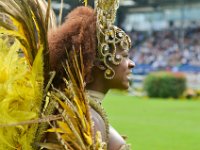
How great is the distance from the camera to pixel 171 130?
12672mm

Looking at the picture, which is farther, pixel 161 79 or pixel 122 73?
pixel 161 79

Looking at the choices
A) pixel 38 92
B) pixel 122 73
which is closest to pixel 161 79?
pixel 122 73

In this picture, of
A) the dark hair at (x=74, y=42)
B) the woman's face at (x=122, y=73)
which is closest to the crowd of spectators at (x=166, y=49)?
the woman's face at (x=122, y=73)

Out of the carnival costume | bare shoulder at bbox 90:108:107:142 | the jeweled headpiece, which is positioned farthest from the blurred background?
bare shoulder at bbox 90:108:107:142

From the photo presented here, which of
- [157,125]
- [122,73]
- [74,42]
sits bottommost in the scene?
[157,125]

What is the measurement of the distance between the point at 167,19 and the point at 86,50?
42.2m

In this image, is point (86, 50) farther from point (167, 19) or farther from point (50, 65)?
point (167, 19)

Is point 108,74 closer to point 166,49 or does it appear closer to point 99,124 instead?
point 99,124

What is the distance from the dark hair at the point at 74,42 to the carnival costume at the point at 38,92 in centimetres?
3

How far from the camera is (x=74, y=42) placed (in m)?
3.01

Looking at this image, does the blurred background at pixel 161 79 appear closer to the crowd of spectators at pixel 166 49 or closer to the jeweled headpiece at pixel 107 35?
the crowd of spectators at pixel 166 49

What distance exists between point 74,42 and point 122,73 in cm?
32

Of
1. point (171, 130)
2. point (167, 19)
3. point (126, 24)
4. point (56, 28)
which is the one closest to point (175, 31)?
point (167, 19)

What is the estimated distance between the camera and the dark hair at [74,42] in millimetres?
3008
